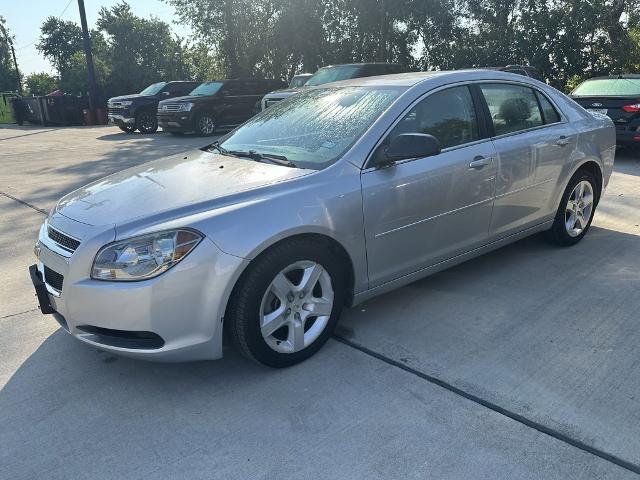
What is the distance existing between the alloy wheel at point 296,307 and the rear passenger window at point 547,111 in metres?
2.57

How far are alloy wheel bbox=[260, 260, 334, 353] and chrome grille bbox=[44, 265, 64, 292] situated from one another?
1058 mm

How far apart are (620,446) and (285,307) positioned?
67.1 inches

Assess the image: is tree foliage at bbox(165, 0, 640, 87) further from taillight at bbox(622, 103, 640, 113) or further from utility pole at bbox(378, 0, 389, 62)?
taillight at bbox(622, 103, 640, 113)

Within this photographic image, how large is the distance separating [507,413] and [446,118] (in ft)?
6.69

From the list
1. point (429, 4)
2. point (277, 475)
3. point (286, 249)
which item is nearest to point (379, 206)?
point (286, 249)

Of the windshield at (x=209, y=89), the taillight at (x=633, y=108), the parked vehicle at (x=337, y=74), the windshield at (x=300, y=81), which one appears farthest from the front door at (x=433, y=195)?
the windshield at (x=209, y=89)

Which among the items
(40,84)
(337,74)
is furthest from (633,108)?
(40,84)

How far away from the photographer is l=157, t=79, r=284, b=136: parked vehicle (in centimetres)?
1559

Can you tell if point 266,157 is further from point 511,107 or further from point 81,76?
point 81,76

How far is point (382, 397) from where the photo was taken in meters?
2.80

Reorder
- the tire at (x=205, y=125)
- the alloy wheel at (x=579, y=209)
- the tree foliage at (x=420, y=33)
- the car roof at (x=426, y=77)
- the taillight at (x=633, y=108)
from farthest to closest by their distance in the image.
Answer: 1. the tree foliage at (x=420, y=33)
2. the tire at (x=205, y=125)
3. the taillight at (x=633, y=108)
4. the alloy wheel at (x=579, y=209)
5. the car roof at (x=426, y=77)

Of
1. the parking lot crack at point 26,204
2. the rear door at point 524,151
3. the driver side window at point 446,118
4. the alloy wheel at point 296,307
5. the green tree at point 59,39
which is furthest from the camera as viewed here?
the green tree at point 59,39

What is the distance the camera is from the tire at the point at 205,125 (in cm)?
1577

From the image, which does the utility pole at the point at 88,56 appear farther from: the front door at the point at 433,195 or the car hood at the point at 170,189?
the front door at the point at 433,195
